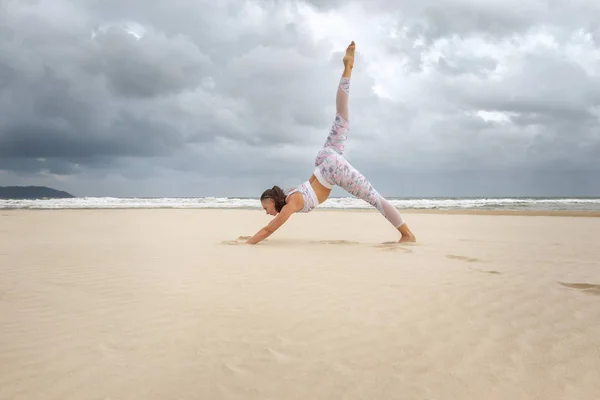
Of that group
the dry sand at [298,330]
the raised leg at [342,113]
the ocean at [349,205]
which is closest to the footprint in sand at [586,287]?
the dry sand at [298,330]

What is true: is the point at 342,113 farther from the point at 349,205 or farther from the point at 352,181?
the point at 349,205

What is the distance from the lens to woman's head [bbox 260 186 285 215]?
6.30 meters

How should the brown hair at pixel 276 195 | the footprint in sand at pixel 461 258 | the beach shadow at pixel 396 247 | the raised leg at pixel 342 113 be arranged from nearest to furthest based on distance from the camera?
the footprint in sand at pixel 461 258
the beach shadow at pixel 396 247
the brown hair at pixel 276 195
the raised leg at pixel 342 113

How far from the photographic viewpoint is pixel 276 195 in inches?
249

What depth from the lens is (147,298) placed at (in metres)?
3.29

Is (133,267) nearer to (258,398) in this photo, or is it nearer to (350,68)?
(258,398)

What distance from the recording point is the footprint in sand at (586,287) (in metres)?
3.52

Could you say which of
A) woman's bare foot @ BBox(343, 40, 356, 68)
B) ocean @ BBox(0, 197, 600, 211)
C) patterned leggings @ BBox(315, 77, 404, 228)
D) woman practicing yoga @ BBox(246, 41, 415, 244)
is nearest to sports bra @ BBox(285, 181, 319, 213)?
woman practicing yoga @ BBox(246, 41, 415, 244)

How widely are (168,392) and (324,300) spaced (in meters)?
1.58

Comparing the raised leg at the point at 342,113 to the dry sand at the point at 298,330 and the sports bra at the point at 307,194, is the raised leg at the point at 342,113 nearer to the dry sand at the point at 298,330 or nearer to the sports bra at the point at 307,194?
the sports bra at the point at 307,194

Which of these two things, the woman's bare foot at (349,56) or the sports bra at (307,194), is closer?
the sports bra at (307,194)

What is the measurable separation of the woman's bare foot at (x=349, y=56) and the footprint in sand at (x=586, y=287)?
171 inches

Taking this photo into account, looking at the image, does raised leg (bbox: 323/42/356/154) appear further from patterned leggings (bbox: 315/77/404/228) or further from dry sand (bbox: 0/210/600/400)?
dry sand (bbox: 0/210/600/400)

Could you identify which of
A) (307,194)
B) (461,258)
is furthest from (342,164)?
(461,258)
